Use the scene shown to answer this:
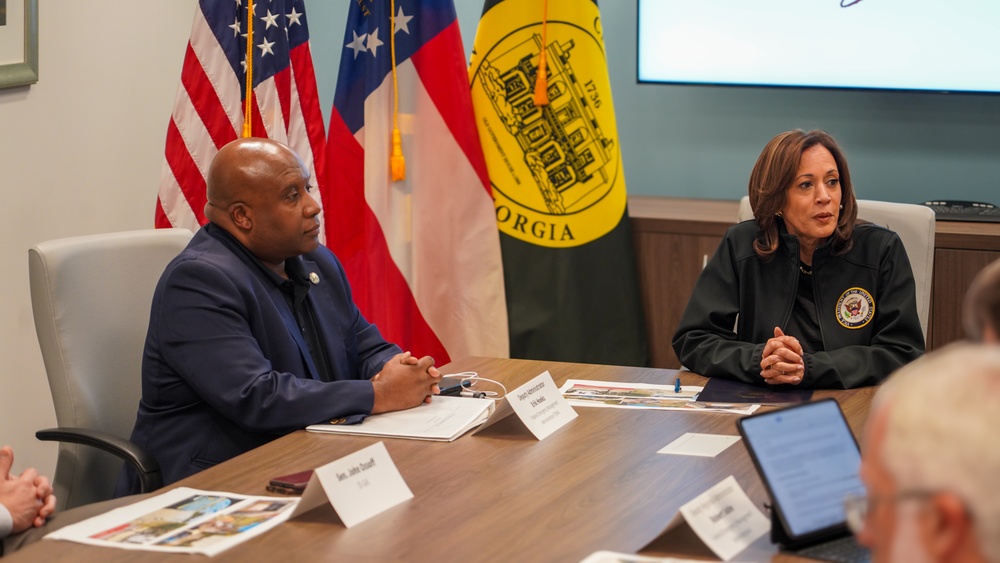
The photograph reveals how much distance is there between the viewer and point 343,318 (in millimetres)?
2908

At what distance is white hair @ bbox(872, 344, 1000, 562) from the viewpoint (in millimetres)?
945

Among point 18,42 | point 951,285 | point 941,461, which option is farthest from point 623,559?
point 18,42

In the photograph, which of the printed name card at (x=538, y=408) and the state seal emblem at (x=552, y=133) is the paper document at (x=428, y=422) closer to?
the printed name card at (x=538, y=408)

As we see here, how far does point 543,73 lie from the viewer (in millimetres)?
4121

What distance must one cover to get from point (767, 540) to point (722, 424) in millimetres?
658

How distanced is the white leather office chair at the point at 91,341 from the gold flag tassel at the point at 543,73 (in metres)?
1.74

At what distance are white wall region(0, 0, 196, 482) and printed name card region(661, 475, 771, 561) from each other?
2.83 metres

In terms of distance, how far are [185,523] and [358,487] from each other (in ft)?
0.92

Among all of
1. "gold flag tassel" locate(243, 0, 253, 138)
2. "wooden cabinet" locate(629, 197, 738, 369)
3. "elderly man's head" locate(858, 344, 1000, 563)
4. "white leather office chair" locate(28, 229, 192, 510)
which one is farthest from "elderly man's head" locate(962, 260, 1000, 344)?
"gold flag tassel" locate(243, 0, 253, 138)

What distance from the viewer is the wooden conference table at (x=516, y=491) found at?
174 centimetres

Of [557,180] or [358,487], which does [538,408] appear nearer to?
[358,487]

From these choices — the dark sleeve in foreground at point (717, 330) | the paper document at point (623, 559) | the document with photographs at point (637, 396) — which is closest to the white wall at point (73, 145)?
the document with photographs at point (637, 396)

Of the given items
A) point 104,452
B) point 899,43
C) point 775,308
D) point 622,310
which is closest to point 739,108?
point 899,43

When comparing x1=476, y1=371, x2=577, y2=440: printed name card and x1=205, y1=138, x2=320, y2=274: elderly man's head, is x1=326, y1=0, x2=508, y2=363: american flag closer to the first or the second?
x1=205, y1=138, x2=320, y2=274: elderly man's head
